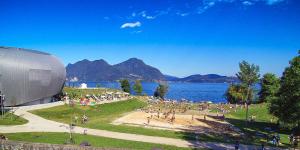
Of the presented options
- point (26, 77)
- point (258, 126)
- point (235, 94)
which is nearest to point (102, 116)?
point (26, 77)

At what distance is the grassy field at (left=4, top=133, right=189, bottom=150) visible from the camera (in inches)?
1243

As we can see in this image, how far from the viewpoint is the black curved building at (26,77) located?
5876 cm

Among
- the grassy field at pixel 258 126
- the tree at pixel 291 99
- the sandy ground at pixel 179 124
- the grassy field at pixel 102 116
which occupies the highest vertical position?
the tree at pixel 291 99

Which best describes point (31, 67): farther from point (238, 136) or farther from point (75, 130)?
point (238, 136)

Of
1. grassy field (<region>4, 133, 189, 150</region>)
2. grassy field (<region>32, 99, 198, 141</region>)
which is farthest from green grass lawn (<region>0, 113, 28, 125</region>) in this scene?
grassy field (<region>4, 133, 189, 150</region>)

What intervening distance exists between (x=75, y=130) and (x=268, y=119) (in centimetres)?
4182

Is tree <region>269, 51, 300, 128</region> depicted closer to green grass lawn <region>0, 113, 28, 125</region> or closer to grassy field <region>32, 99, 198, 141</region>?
grassy field <region>32, 99, 198, 141</region>

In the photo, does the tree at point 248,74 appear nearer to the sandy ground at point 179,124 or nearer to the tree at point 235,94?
the sandy ground at point 179,124

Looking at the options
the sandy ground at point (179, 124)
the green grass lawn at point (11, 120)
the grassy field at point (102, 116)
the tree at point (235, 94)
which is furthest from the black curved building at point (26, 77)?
the tree at point (235, 94)

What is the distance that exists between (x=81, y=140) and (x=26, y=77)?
32.7 metres

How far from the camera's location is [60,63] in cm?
7431

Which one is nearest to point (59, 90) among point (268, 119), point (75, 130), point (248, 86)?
point (75, 130)

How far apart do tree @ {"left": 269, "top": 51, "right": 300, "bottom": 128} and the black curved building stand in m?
44.3

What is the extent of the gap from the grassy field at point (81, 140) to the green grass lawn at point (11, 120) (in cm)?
816
